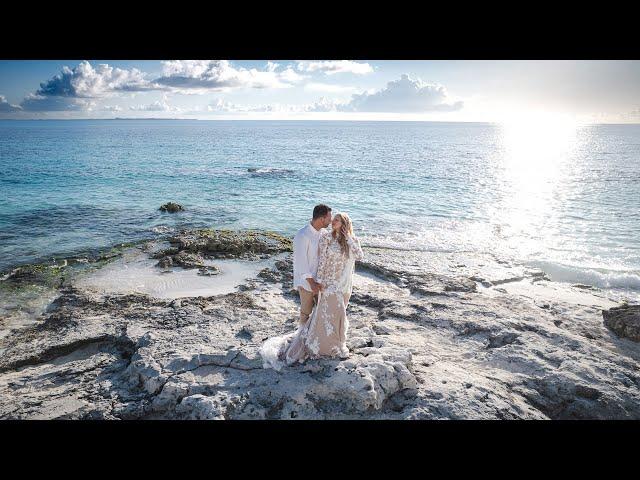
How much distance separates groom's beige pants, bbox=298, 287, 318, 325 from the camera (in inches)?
228

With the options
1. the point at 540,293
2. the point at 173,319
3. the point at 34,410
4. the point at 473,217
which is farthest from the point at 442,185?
the point at 34,410

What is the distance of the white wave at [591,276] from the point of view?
11.4 meters

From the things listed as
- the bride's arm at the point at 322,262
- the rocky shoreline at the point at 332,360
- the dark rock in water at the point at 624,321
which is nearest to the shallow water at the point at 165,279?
the rocky shoreline at the point at 332,360

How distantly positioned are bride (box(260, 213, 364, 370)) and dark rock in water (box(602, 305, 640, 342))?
562 cm

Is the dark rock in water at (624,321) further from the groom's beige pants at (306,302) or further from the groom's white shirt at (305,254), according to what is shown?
the groom's white shirt at (305,254)

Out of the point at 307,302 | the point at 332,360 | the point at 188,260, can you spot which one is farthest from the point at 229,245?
the point at 332,360

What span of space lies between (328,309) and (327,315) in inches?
3.4

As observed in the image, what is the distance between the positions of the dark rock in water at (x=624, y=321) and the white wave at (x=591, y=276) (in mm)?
3537

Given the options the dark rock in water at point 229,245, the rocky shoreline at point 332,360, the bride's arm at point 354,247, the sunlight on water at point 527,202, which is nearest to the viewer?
the rocky shoreline at point 332,360

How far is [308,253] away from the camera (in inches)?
221

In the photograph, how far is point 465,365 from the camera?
20.8 ft

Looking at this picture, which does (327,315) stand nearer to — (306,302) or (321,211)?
(306,302)

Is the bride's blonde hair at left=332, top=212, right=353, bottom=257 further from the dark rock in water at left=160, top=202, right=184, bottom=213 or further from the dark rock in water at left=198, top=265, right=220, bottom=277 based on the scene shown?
the dark rock in water at left=160, top=202, right=184, bottom=213
